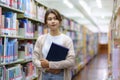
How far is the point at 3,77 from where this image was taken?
286 centimetres

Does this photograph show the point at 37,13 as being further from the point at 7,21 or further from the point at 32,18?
the point at 7,21

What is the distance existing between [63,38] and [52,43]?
5.2 inches

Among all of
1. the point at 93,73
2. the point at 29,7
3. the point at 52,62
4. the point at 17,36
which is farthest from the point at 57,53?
the point at 93,73

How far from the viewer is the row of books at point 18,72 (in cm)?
289

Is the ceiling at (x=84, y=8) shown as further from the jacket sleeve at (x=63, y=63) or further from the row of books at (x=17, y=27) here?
the jacket sleeve at (x=63, y=63)

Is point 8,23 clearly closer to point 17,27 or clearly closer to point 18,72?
point 17,27

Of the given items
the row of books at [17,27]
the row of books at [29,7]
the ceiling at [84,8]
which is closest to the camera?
the row of books at [17,27]

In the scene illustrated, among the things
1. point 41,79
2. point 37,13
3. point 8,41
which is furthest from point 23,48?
point 41,79

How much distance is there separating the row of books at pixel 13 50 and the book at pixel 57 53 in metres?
0.94

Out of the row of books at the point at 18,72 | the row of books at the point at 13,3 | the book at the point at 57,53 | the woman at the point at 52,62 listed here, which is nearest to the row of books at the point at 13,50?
the row of books at the point at 18,72

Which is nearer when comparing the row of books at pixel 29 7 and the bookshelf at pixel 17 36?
the bookshelf at pixel 17 36

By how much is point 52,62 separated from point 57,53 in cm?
10

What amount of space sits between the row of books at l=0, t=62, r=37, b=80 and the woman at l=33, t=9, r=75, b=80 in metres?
0.84

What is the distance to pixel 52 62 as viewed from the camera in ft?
6.84
